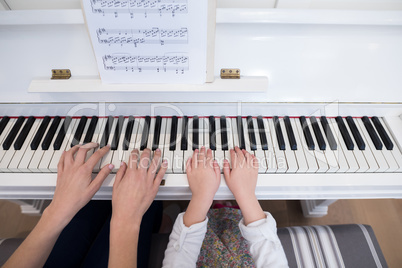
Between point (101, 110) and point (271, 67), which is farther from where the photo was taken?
point (101, 110)

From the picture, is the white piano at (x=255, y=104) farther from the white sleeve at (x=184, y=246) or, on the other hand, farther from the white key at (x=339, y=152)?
the white sleeve at (x=184, y=246)

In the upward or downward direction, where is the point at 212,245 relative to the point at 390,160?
downward

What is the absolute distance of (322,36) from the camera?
36.2 inches

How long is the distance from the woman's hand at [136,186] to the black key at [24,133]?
0.48 meters

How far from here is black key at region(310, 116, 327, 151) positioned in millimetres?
988

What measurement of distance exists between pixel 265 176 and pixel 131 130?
0.62 m

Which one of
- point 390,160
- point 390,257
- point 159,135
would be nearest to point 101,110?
point 159,135

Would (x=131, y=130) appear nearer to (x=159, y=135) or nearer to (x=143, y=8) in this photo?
(x=159, y=135)

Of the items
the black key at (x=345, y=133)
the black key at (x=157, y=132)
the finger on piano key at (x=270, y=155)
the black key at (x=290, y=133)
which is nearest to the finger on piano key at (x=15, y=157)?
the black key at (x=157, y=132)

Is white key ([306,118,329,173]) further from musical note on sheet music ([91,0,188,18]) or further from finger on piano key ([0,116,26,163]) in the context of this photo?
finger on piano key ([0,116,26,163])

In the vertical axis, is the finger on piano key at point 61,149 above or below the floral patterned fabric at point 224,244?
above

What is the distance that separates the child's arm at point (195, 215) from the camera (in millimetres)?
835

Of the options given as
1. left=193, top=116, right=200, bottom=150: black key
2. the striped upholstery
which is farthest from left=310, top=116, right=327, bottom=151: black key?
left=193, top=116, right=200, bottom=150: black key

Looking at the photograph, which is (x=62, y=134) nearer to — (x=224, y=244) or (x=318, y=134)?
(x=224, y=244)
